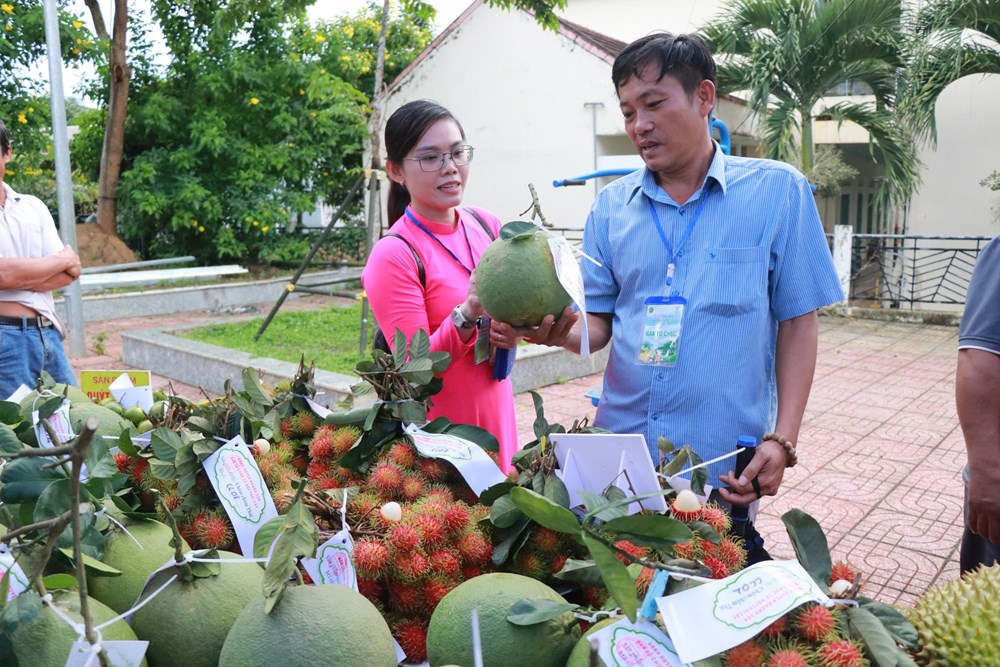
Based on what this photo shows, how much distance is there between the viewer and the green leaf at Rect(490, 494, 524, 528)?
3.96 feet

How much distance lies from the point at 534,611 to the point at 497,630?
53 mm

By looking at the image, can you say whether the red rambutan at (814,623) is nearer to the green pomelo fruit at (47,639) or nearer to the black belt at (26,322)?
the green pomelo fruit at (47,639)

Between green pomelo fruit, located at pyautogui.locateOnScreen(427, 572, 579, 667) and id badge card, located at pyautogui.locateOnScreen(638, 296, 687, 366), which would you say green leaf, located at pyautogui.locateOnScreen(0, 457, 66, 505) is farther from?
id badge card, located at pyautogui.locateOnScreen(638, 296, 687, 366)

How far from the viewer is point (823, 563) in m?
1.10

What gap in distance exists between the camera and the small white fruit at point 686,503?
3.86 ft

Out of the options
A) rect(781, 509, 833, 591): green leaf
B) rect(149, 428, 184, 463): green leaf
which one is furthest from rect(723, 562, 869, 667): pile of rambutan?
rect(149, 428, 184, 463): green leaf

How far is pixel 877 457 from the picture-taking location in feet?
15.9

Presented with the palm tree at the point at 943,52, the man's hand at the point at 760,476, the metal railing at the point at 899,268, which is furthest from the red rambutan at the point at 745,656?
the metal railing at the point at 899,268

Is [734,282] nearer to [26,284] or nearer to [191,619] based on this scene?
[191,619]

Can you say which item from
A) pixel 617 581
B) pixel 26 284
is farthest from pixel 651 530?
pixel 26 284

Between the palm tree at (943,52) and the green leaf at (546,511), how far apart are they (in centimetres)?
991

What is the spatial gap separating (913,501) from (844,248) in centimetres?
665

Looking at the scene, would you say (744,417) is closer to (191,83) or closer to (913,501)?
(913,501)

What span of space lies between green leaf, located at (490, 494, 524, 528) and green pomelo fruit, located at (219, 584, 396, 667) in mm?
258
